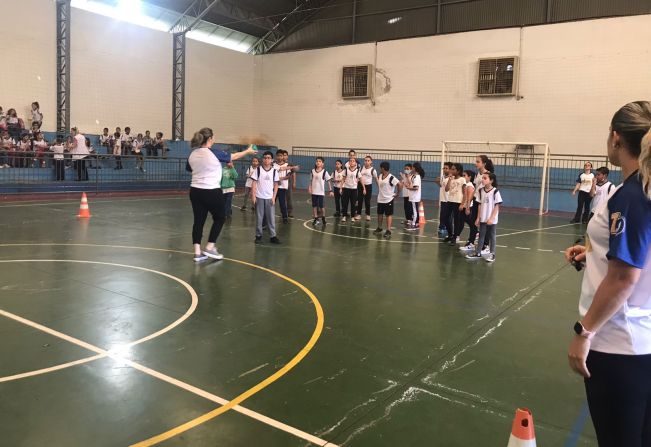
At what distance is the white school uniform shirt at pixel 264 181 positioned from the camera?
9859 mm

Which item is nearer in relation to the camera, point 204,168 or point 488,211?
point 204,168

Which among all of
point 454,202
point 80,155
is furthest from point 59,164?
point 454,202

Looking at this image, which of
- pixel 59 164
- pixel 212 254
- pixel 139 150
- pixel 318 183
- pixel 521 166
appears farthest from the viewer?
pixel 139 150

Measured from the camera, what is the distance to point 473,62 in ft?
73.4

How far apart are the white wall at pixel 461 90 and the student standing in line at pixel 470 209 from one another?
1201cm

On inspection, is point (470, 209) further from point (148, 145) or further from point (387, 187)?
point (148, 145)

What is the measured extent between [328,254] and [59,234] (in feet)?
17.7

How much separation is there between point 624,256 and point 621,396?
1.78ft

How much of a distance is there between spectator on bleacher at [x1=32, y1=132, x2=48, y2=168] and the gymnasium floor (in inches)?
410

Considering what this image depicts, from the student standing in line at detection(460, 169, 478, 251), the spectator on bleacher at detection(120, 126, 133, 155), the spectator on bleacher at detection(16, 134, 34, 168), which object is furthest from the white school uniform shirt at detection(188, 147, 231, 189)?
the spectator on bleacher at detection(120, 126, 133, 155)

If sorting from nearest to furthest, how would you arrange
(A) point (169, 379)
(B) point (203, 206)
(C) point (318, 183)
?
(A) point (169, 379) → (B) point (203, 206) → (C) point (318, 183)

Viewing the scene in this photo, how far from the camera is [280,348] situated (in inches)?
181

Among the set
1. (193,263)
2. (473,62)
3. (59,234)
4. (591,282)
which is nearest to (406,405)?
(591,282)

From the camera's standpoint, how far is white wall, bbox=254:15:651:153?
19.4 meters
